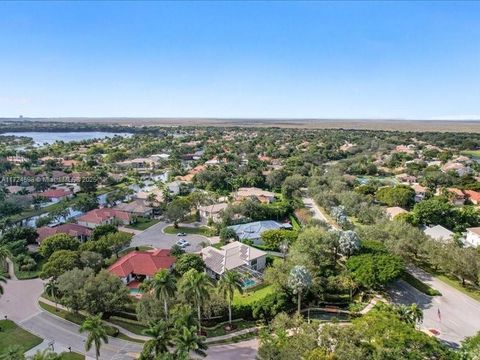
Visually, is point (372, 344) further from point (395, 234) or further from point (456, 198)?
A: point (456, 198)

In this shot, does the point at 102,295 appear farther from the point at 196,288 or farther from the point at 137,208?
the point at 137,208

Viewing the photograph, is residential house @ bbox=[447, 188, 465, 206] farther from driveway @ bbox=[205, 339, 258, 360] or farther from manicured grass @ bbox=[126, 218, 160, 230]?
driveway @ bbox=[205, 339, 258, 360]

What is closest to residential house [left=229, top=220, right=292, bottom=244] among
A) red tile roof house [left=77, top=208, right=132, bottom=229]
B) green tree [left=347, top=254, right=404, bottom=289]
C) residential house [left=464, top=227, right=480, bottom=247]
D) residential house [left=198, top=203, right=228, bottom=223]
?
residential house [left=198, top=203, right=228, bottom=223]

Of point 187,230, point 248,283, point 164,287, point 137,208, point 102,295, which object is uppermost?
point 164,287

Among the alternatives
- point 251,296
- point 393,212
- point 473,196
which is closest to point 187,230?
point 251,296

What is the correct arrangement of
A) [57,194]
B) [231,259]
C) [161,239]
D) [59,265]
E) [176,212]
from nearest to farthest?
[59,265]
[231,259]
[161,239]
[176,212]
[57,194]

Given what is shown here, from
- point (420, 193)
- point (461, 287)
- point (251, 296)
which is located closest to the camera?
point (251, 296)

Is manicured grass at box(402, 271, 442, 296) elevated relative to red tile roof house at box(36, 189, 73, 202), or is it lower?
lower

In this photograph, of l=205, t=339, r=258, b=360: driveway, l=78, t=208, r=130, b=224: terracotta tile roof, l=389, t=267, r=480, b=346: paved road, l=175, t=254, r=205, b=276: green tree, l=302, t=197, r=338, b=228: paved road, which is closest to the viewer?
l=205, t=339, r=258, b=360: driveway
